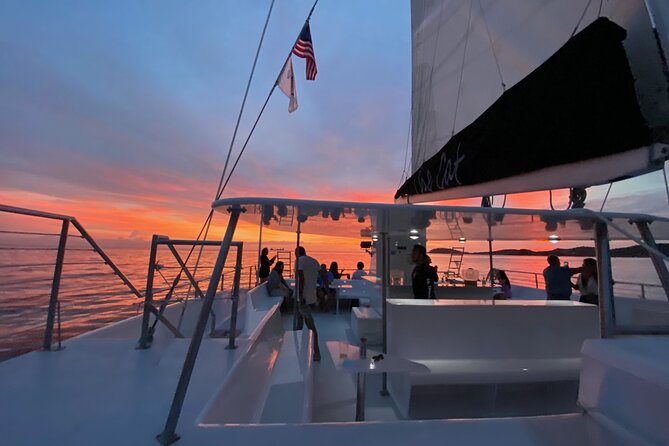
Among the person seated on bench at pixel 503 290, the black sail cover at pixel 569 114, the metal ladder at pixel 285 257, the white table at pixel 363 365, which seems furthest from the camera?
the metal ladder at pixel 285 257

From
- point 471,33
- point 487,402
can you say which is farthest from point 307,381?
point 471,33

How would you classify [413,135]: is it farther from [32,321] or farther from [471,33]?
[32,321]

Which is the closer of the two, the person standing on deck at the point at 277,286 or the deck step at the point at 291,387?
the deck step at the point at 291,387

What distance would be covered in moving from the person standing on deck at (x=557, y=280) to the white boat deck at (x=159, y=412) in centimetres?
366

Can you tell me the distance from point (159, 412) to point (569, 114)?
261 cm

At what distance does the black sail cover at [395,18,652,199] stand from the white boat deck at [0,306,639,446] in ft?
3.75

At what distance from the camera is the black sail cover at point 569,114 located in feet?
4.56

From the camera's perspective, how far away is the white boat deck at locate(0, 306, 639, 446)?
123 centimetres

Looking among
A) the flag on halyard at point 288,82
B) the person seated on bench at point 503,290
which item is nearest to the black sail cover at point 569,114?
the flag on halyard at point 288,82

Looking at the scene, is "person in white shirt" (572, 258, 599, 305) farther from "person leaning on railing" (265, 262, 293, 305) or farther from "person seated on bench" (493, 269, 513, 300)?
"person leaning on railing" (265, 262, 293, 305)

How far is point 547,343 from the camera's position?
3668 millimetres

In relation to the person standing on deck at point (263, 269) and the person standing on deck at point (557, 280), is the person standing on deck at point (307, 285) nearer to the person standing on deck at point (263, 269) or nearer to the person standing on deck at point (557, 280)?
the person standing on deck at point (263, 269)

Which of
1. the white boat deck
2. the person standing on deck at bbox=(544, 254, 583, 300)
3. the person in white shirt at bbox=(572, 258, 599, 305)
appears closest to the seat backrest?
the white boat deck

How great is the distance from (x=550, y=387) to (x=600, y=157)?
108 inches
